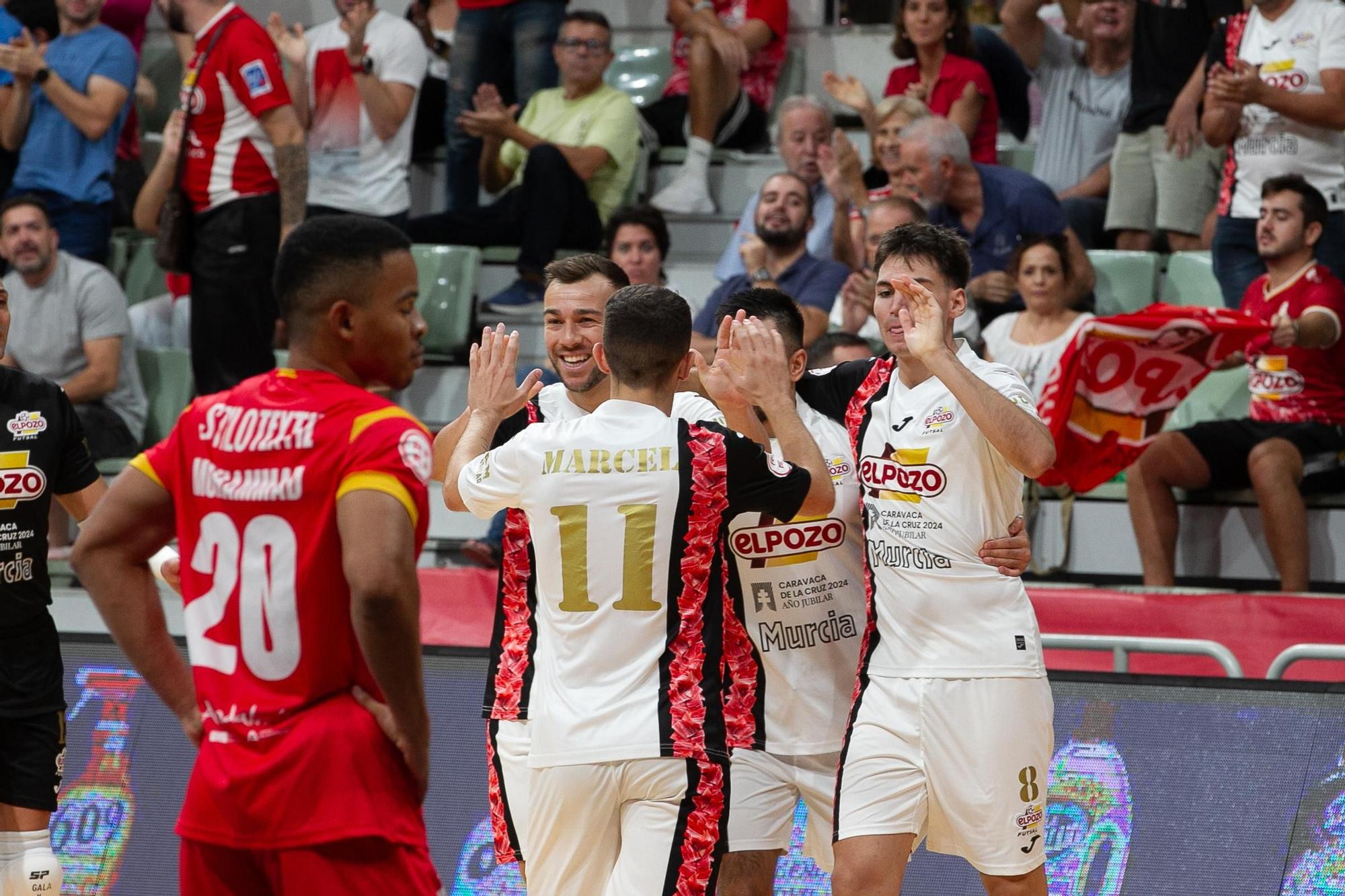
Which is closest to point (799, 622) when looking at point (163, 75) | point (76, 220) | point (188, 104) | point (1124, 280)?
point (1124, 280)

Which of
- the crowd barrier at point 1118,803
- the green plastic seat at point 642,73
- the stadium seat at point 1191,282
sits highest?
the green plastic seat at point 642,73

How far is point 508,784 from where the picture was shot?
4758 millimetres

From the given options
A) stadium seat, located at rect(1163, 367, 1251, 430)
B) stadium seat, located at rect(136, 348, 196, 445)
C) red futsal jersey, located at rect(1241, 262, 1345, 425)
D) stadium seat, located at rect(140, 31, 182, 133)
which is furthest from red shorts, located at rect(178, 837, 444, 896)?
stadium seat, located at rect(140, 31, 182, 133)

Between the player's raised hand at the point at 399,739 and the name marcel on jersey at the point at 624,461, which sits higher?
the name marcel on jersey at the point at 624,461

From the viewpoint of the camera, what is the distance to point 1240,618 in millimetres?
6633

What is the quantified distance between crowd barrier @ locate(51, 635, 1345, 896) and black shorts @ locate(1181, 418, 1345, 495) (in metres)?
2.26

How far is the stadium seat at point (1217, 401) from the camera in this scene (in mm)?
8602

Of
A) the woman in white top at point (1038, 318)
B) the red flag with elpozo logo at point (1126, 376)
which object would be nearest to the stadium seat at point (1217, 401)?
the woman in white top at point (1038, 318)

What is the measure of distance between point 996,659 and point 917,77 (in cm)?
598

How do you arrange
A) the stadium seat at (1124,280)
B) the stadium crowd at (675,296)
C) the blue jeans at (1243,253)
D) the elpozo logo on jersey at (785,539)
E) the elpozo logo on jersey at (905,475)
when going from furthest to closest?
A: the stadium seat at (1124,280)
the blue jeans at (1243,253)
the elpozo logo on jersey at (785,539)
the elpozo logo on jersey at (905,475)
the stadium crowd at (675,296)

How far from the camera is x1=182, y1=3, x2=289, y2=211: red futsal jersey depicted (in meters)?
9.41

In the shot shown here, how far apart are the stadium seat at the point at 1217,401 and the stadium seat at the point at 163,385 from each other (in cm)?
555

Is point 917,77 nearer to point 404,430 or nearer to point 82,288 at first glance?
point 82,288

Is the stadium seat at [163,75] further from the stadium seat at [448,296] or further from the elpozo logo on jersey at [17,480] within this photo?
the elpozo logo on jersey at [17,480]
